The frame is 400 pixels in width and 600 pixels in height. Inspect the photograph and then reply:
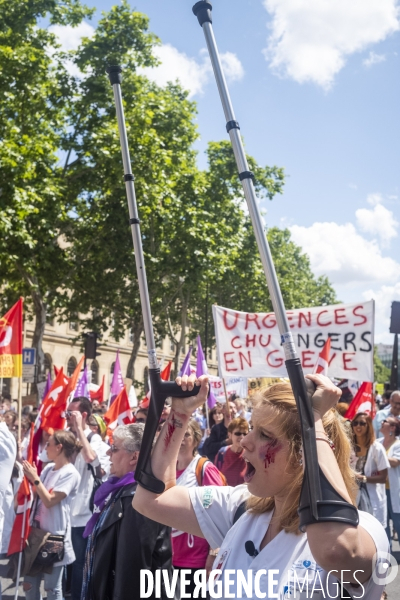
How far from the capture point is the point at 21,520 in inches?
250

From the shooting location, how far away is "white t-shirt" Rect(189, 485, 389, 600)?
200cm

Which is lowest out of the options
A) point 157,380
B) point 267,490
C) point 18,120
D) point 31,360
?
point 267,490

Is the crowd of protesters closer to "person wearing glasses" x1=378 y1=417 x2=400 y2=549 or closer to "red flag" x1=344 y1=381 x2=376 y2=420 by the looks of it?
"person wearing glasses" x1=378 y1=417 x2=400 y2=549

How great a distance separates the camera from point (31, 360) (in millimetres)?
18344

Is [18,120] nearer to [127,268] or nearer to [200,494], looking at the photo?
[127,268]

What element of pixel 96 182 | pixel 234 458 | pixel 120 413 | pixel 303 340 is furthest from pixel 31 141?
pixel 234 458

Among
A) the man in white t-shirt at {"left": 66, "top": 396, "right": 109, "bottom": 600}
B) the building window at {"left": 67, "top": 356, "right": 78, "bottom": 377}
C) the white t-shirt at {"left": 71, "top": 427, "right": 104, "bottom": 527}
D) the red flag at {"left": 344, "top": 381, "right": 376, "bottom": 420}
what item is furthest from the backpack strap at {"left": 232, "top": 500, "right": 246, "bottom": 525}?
the building window at {"left": 67, "top": 356, "right": 78, "bottom": 377}

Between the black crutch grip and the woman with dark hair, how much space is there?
403cm

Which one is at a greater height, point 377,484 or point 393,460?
point 393,460

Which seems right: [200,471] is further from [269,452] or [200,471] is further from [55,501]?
[269,452]

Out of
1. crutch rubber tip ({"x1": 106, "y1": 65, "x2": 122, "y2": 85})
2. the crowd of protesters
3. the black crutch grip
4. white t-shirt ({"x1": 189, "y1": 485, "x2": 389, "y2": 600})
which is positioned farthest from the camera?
the crowd of protesters

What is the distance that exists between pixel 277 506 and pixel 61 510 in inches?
174

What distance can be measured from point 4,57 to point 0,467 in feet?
60.8

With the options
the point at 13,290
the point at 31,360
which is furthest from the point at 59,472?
the point at 13,290
